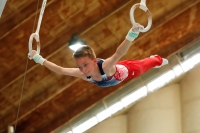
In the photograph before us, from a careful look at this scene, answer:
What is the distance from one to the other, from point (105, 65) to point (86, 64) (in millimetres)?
182

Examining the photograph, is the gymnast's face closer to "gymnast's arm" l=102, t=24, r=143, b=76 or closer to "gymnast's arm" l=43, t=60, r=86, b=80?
"gymnast's arm" l=102, t=24, r=143, b=76

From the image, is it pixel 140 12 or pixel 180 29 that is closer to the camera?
→ pixel 140 12

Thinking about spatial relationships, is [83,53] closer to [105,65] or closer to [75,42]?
[105,65]

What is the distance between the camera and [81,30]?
20.8ft

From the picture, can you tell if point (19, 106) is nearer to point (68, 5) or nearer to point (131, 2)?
point (68, 5)

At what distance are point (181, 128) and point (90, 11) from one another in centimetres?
336

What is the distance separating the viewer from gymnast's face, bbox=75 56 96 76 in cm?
362

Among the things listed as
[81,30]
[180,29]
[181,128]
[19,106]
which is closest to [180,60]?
[180,29]

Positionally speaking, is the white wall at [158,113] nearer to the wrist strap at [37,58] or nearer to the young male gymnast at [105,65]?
the young male gymnast at [105,65]

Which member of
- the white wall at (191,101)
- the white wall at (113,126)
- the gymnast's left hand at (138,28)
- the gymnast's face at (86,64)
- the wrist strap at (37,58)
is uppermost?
the white wall at (113,126)

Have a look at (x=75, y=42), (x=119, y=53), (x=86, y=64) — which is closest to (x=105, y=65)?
(x=86, y=64)

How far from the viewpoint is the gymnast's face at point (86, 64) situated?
362cm

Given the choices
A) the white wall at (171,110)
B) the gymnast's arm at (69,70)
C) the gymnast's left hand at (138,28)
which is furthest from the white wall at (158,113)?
the gymnast's left hand at (138,28)

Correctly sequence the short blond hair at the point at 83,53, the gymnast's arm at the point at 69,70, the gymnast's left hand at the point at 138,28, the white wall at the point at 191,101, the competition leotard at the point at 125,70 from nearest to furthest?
the gymnast's left hand at the point at 138,28 < the short blond hair at the point at 83,53 < the competition leotard at the point at 125,70 < the gymnast's arm at the point at 69,70 < the white wall at the point at 191,101
